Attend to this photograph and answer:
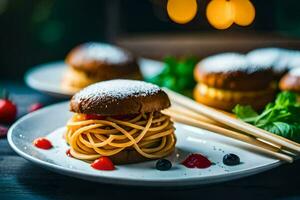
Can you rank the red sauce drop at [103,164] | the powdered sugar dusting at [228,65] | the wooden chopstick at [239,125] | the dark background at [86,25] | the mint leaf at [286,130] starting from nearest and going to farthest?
the red sauce drop at [103,164]
the wooden chopstick at [239,125]
the mint leaf at [286,130]
the powdered sugar dusting at [228,65]
the dark background at [86,25]

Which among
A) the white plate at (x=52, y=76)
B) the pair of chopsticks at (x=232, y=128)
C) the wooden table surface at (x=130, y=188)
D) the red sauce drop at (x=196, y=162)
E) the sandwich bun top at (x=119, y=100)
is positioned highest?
the sandwich bun top at (x=119, y=100)

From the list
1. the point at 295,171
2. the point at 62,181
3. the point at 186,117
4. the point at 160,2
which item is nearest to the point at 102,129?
the point at 62,181

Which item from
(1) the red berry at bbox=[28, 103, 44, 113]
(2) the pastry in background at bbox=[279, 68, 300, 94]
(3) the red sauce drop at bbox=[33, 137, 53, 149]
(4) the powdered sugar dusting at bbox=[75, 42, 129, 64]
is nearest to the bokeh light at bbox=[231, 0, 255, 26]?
(4) the powdered sugar dusting at bbox=[75, 42, 129, 64]

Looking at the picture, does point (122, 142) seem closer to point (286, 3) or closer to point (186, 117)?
point (186, 117)

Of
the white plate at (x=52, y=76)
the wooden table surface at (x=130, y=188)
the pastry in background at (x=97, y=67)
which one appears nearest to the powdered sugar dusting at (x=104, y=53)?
the pastry in background at (x=97, y=67)

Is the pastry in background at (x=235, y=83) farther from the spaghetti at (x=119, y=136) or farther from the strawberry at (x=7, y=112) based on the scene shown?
the strawberry at (x=7, y=112)

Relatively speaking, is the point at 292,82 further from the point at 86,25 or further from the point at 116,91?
the point at 86,25
